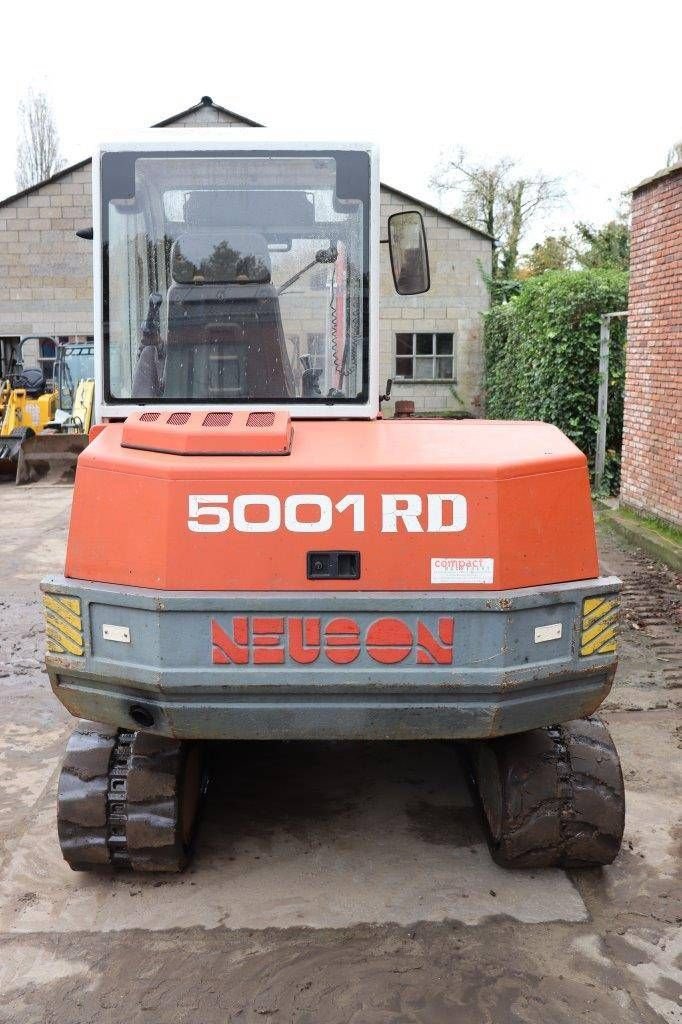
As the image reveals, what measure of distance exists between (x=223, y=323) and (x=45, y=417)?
47.5 feet

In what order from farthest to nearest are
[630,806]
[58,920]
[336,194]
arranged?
[630,806], [336,194], [58,920]

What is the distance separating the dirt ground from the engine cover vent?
5.59ft

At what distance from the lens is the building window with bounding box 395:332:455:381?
2202cm

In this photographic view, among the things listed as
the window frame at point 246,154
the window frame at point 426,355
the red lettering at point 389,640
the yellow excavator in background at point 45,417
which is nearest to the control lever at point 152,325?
the window frame at point 246,154

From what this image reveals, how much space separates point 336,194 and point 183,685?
84.8 inches

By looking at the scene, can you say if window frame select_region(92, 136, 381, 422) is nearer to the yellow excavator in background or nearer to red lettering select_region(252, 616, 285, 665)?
red lettering select_region(252, 616, 285, 665)

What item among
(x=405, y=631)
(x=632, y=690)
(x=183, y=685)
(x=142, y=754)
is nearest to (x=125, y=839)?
(x=142, y=754)

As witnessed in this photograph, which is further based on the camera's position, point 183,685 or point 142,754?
point 142,754

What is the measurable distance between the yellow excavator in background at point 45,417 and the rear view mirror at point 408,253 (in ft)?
41.3

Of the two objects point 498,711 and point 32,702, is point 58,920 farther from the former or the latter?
point 32,702

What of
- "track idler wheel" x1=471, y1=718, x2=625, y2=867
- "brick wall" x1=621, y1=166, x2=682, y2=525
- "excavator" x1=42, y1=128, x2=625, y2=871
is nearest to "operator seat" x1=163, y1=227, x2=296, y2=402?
"excavator" x1=42, y1=128, x2=625, y2=871

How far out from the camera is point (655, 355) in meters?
10.1

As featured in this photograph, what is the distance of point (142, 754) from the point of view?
12.5 feet

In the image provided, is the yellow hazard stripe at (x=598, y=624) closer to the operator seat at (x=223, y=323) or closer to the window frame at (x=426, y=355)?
the operator seat at (x=223, y=323)
